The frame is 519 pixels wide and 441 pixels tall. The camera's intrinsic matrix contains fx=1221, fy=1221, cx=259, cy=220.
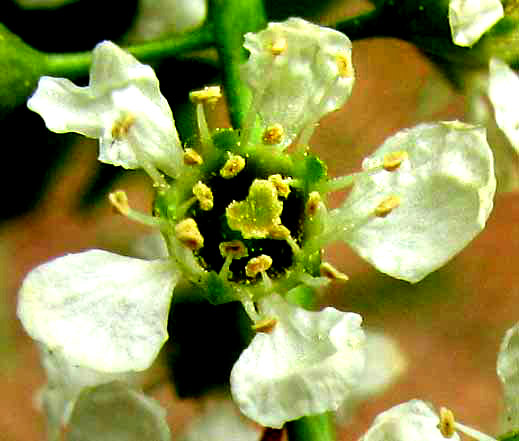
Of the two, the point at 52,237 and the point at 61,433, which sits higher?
the point at 61,433

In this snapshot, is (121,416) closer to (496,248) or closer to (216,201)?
(216,201)

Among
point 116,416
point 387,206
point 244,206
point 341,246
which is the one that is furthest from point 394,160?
point 341,246

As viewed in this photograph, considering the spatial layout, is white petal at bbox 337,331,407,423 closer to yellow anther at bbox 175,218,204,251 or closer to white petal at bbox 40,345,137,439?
white petal at bbox 40,345,137,439

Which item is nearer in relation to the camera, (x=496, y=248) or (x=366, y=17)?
(x=366, y=17)

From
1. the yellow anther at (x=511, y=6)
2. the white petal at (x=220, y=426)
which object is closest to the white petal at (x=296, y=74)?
the yellow anther at (x=511, y=6)

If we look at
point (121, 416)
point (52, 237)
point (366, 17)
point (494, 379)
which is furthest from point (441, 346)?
point (121, 416)
